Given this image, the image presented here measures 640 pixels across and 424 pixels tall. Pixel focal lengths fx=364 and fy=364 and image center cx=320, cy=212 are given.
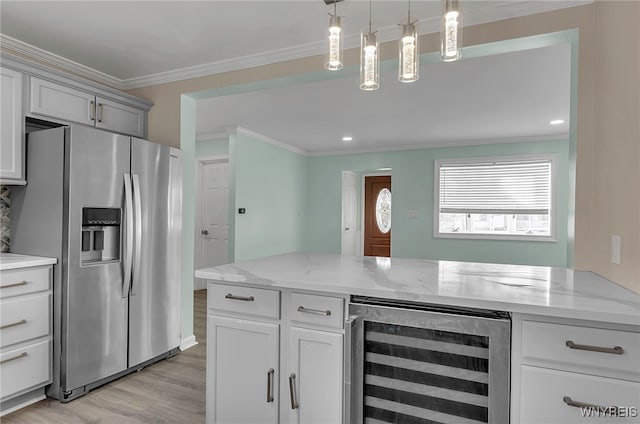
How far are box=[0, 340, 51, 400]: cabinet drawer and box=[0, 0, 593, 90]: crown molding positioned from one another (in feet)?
6.77

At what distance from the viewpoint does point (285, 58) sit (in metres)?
2.73

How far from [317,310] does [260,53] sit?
2092mm

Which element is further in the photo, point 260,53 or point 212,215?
point 212,215

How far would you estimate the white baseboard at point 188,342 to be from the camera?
3201 millimetres

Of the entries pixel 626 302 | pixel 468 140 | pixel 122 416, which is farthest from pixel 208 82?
pixel 468 140

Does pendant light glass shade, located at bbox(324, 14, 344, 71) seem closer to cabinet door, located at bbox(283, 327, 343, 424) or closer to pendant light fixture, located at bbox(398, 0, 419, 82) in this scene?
pendant light fixture, located at bbox(398, 0, 419, 82)

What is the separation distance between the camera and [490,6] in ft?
6.99

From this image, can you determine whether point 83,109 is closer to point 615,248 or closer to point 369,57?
point 369,57

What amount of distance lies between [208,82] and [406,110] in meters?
2.26

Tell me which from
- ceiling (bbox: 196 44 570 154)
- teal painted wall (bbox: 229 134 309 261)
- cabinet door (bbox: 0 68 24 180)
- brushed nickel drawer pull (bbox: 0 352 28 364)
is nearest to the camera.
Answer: brushed nickel drawer pull (bbox: 0 352 28 364)

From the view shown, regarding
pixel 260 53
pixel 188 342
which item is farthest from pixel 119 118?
pixel 188 342

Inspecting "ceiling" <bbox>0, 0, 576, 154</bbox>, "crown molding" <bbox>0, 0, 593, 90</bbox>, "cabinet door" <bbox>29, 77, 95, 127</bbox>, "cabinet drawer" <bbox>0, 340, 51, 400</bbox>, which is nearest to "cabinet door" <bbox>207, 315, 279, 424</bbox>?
"cabinet drawer" <bbox>0, 340, 51, 400</bbox>

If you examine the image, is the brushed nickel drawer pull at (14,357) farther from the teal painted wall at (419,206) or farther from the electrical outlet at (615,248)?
the teal painted wall at (419,206)

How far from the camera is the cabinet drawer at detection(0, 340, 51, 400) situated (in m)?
2.10
